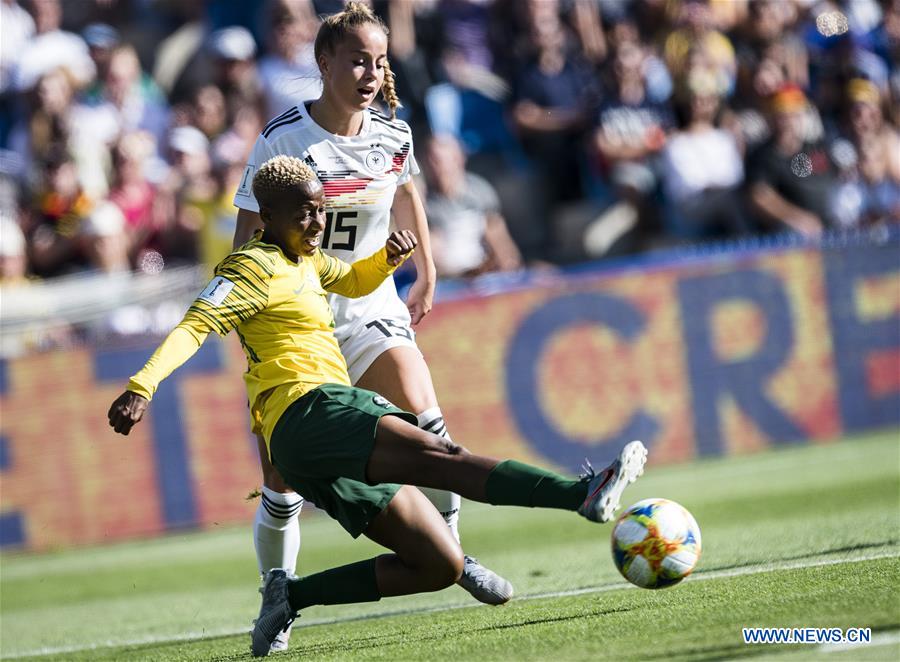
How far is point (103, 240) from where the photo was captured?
38.8ft

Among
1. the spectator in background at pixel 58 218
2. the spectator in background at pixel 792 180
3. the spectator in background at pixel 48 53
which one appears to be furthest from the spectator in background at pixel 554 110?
the spectator in background at pixel 58 218

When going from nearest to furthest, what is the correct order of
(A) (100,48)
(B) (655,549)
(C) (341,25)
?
(B) (655,549), (C) (341,25), (A) (100,48)

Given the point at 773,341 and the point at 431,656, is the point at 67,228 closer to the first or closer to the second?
the point at 773,341

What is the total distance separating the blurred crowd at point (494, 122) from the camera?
12242 millimetres

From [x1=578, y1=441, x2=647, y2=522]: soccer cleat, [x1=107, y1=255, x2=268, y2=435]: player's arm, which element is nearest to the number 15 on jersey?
[x1=107, y1=255, x2=268, y2=435]: player's arm

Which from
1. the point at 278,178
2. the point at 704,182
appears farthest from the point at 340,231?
the point at 704,182

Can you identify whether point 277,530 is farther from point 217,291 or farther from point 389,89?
point 389,89

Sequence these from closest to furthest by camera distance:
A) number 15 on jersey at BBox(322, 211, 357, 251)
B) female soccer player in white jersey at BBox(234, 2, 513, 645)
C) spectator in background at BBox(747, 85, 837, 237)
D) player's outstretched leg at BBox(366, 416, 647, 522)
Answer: player's outstretched leg at BBox(366, 416, 647, 522), female soccer player in white jersey at BBox(234, 2, 513, 645), number 15 on jersey at BBox(322, 211, 357, 251), spectator in background at BBox(747, 85, 837, 237)

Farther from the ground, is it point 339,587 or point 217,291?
point 217,291

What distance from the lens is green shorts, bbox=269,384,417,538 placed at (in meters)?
4.80

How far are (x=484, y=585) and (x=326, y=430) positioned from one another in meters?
1.27

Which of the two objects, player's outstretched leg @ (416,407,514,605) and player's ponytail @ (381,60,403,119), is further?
player's ponytail @ (381,60,403,119)

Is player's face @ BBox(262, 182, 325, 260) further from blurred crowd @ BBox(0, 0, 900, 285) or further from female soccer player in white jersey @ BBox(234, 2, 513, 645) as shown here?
blurred crowd @ BBox(0, 0, 900, 285)

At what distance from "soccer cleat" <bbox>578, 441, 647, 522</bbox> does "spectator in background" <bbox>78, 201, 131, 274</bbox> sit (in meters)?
8.12
